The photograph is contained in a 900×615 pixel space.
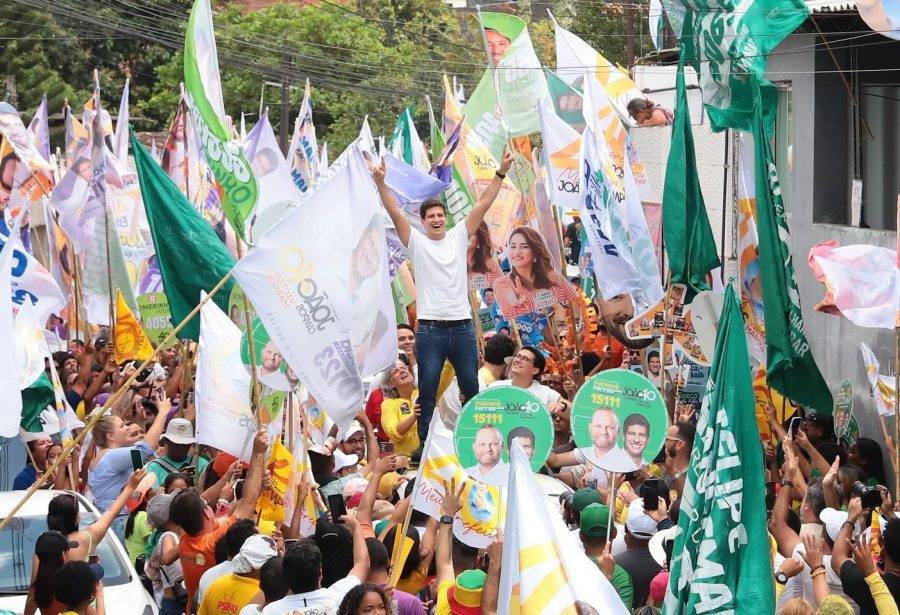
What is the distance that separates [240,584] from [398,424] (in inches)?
→ 131

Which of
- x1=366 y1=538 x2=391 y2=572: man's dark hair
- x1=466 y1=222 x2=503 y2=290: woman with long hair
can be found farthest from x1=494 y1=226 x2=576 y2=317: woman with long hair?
x1=366 y1=538 x2=391 y2=572: man's dark hair

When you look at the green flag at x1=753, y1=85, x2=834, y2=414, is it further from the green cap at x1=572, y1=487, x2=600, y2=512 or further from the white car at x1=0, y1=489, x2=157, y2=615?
the white car at x1=0, y1=489, x2=157, y2=615

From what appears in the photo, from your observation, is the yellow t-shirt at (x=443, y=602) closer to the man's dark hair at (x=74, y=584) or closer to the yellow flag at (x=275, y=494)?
the man's dark hair at (x=74, y=584)

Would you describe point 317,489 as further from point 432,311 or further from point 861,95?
point 861,95

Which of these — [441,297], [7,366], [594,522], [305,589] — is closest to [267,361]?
[441,297]

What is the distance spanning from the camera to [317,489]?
8.95 m

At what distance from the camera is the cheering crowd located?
255 inches

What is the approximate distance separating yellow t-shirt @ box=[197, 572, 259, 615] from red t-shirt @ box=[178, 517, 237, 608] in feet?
1.95

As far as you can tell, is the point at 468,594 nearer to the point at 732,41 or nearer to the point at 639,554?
the point at 639,554

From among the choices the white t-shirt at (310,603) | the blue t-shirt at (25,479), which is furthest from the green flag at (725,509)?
the blue t-shirt at (25,479)

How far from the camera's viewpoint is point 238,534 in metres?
7.16

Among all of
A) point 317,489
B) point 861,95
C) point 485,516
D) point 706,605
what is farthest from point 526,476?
point 861,95

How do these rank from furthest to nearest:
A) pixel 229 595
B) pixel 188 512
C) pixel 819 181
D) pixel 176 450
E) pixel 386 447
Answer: pixel 819 181, pixel 386 447, pixel 176 450, pixel 188 512, pixel 229 595

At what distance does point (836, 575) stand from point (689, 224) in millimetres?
3895
